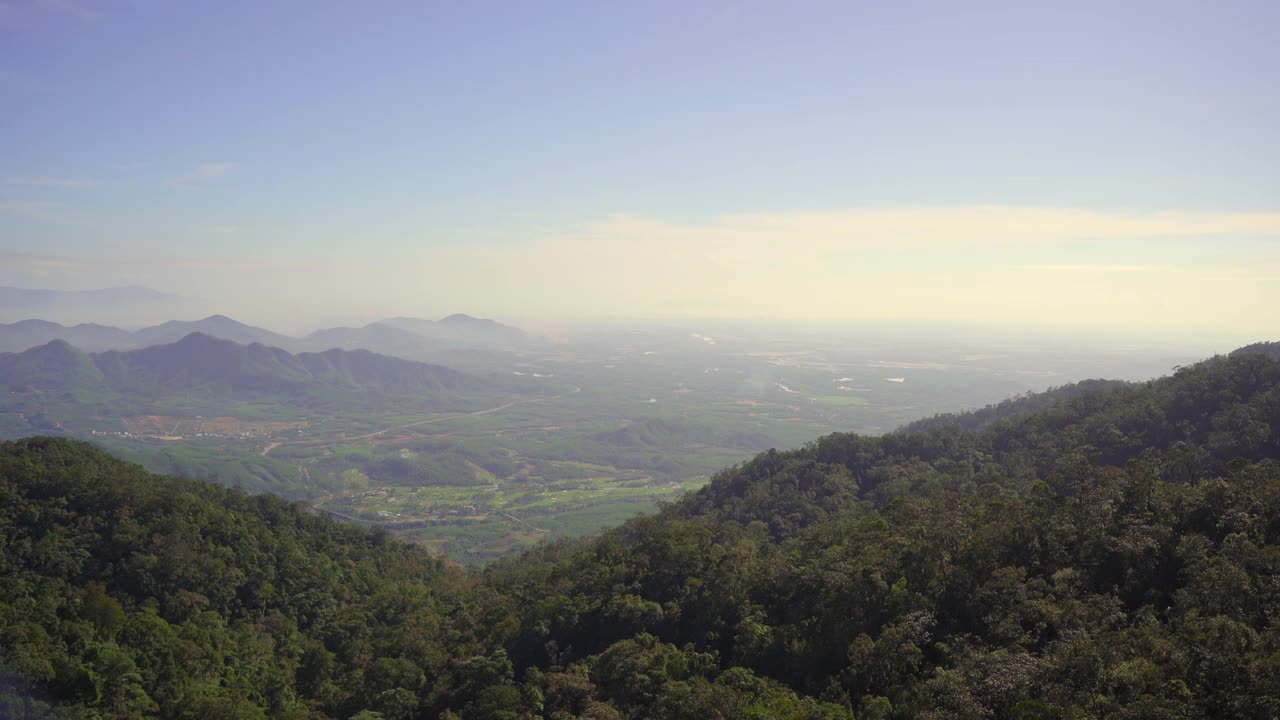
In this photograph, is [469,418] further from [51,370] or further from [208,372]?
[51,370]

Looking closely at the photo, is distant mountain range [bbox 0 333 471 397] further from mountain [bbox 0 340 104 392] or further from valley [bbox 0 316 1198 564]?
valley [bbox 0 316 1198 564]

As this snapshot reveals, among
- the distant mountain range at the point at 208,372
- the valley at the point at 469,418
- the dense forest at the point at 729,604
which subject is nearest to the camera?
the dense forest at the point at 729,604

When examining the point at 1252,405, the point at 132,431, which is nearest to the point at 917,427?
the point at 1252,405

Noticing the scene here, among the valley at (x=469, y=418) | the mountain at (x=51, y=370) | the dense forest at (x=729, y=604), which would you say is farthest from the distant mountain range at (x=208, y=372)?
the dense forest at (x=729, y=604)

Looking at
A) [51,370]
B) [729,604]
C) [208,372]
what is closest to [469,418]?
[208,372]

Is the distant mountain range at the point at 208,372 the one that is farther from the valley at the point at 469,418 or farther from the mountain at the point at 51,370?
the valley at the point at 469,418

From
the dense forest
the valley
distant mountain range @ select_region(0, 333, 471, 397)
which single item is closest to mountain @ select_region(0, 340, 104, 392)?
distant mountain range @ select_region(0, 333, 471, 397)
